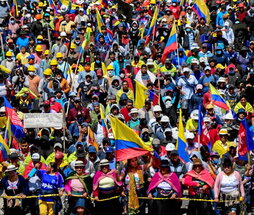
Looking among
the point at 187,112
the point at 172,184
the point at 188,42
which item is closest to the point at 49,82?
the point at 187,112

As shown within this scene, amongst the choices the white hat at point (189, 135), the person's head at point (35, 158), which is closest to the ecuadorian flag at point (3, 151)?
the person's head at point (35, 158)

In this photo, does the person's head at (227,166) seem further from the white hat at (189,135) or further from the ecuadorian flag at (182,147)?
the white hat at (189,135)

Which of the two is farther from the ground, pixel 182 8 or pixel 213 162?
pixel 182 8

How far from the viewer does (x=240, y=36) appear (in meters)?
31.8

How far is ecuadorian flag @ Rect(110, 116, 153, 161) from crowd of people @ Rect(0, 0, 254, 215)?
20 centimetres

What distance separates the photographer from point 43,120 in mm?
22516

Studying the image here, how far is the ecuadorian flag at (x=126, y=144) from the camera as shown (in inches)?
778

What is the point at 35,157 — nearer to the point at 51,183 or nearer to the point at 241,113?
the point at 51,183

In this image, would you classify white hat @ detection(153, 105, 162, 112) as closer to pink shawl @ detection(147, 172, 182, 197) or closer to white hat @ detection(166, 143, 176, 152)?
white hat @ detection(166, 143, 176, 152)

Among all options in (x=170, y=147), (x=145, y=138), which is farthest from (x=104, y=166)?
(x=145, y=138)

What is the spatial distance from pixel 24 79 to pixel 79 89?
6.07ft

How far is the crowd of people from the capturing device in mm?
19609

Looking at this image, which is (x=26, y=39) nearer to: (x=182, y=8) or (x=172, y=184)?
(x=182, y=8)

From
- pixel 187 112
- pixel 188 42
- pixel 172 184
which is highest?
pixel 188 42
